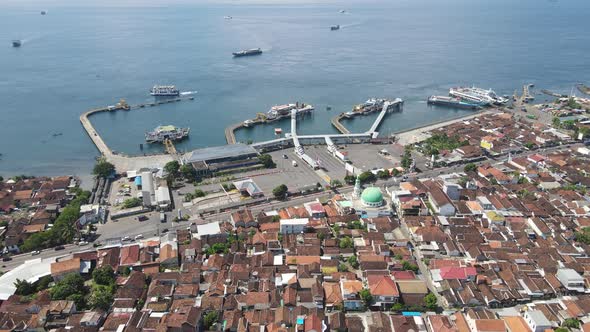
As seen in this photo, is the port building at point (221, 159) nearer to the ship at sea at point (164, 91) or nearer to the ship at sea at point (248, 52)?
the ship at sea at point (164, 91)

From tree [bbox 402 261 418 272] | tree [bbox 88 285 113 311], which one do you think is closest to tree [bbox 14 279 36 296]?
tree [bbox 88 285 113 311]

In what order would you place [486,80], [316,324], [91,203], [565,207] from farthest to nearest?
[486,80]
[91,203]
[565,207]
[316,324]

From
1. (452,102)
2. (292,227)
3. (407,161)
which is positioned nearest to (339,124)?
(407,161)

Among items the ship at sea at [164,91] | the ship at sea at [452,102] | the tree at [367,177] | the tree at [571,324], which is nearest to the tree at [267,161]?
the tree at [367,177]

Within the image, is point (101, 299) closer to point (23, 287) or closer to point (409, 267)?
point (23, 287)

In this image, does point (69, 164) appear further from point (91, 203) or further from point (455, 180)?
point (455, 180)

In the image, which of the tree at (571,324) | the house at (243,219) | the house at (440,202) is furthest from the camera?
the house at (440,202)

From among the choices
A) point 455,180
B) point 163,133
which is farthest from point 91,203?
point 455,180
